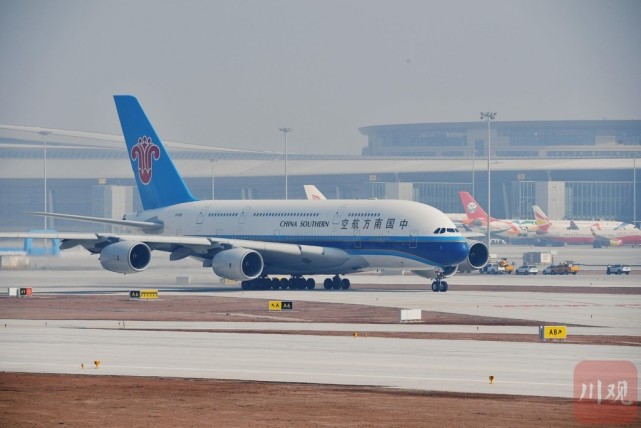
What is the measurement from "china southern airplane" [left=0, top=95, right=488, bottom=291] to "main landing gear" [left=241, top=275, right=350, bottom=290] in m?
0.06

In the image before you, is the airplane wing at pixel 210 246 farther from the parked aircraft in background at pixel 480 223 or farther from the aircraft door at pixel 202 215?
the parked aircraft in background at pixel 480 223

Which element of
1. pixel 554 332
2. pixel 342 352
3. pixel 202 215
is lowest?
pixel 342 352

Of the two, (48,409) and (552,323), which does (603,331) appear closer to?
(552,323)

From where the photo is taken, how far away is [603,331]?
4875cm

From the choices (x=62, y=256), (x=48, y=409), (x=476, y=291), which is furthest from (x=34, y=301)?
(x=62, y=256)

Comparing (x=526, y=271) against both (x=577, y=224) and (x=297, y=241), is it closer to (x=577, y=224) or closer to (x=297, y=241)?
(x=297, y=241)

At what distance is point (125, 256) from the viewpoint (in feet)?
246

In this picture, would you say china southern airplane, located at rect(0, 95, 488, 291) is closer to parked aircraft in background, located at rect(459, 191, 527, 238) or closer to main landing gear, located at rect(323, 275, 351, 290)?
main landing gear, located at rect(323, 275, 351, 290)

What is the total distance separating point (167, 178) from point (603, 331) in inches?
1790

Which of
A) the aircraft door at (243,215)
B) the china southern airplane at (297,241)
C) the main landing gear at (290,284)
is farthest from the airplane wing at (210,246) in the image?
the aircraft door at (243,215)

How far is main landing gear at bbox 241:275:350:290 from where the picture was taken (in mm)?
80000
